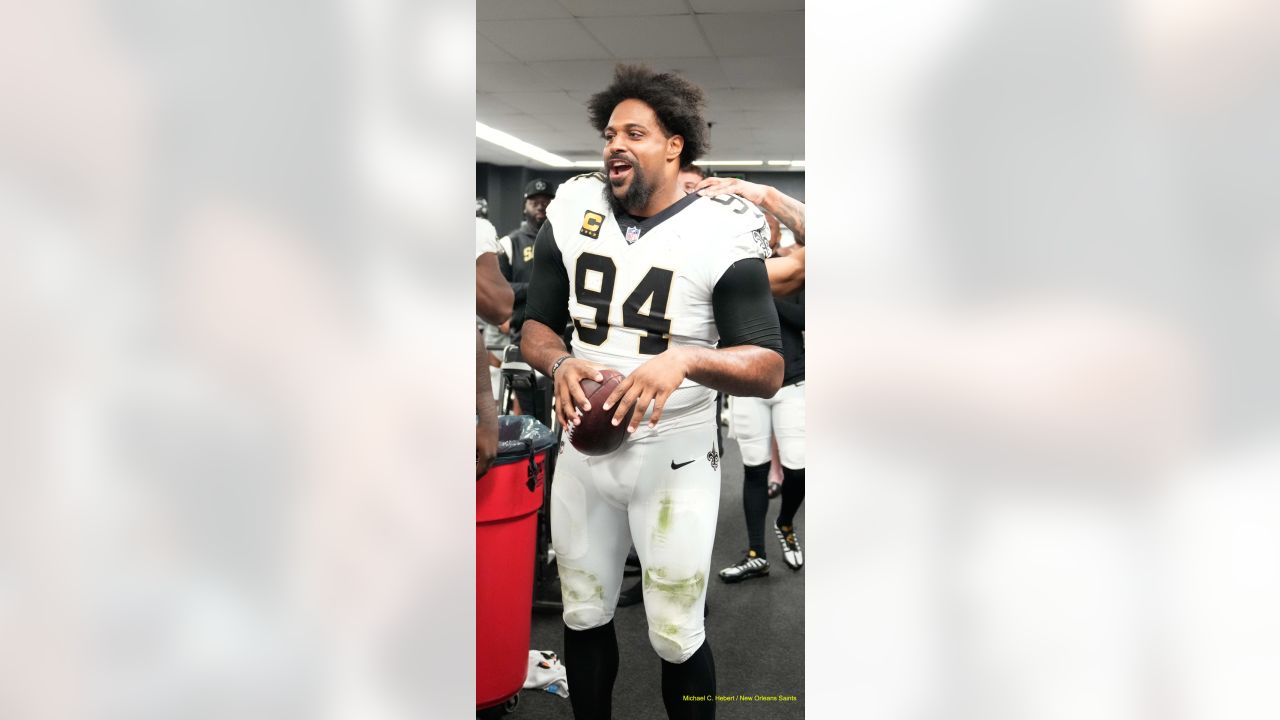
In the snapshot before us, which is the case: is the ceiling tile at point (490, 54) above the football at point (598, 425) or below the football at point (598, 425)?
above

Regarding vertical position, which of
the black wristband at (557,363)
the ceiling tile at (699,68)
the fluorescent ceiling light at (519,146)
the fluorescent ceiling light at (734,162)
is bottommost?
the black wristband at (557,363)

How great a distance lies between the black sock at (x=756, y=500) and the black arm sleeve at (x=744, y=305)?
1446 mm

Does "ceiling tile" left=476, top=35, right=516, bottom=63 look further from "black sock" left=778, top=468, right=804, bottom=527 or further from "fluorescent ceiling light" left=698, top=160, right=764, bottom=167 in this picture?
"fluorescent ceiling light" left=698, top=160, right=764, bottom=167

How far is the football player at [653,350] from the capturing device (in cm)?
132

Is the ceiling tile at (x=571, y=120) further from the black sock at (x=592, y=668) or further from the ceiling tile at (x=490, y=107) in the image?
the black sock at (x=592, y=668)

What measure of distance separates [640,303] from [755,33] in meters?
3.85

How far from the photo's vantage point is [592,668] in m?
1.38

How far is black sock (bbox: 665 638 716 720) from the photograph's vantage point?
135 cm

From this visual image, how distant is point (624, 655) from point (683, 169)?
1255 mm
